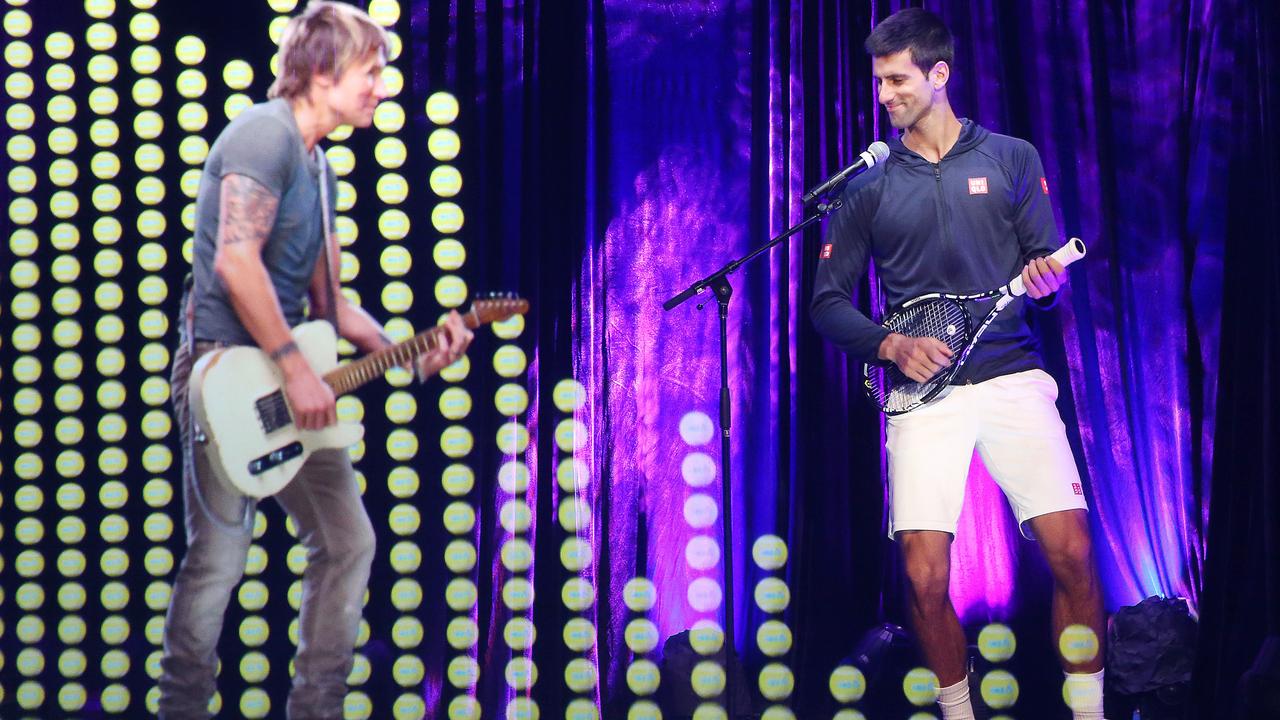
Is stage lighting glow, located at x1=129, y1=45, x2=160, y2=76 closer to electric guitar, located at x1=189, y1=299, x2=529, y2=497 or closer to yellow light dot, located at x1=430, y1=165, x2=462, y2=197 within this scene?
yellow light dot, located at x1=430, y1=165, x2=462, y2=197

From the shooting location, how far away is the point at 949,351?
2982 mm

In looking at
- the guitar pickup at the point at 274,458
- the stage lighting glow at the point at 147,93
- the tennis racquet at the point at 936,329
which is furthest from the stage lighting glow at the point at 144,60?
the tennis racquet at the point at 936,329

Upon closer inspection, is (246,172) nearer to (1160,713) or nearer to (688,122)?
(688,122)

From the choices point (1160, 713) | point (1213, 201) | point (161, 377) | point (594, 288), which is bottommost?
point (1160, 713)

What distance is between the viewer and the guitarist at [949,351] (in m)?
2.99

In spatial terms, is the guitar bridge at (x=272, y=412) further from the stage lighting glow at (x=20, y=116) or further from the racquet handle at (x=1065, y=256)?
the racquet handle at (x=1065, y=256)

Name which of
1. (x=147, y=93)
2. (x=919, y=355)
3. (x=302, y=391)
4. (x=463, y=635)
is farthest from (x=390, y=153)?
(x=919, y=355)

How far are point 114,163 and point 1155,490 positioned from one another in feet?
11.2

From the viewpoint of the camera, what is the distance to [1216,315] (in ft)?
12.1

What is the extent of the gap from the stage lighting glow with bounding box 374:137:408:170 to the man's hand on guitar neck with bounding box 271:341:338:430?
101cm

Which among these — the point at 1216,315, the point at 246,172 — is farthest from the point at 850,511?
the point at 246,172

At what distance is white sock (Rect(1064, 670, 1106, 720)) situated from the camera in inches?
117

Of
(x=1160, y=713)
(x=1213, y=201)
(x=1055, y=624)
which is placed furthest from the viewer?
(x=1213, y=201)

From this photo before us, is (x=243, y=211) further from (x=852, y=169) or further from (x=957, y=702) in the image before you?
(x=957, y=702)
